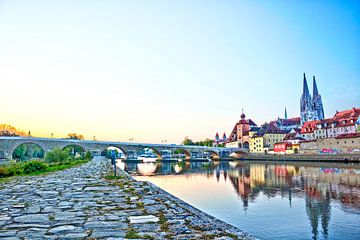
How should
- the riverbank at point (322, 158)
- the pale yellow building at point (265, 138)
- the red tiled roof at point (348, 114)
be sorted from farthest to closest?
the pale yellow building at point (265, 138) → the red tiled roof at point (348, 114) → the riverbank at point (322, 158)

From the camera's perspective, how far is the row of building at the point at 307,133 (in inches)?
2294

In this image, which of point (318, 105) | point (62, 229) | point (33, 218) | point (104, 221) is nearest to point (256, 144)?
point (318, 105)

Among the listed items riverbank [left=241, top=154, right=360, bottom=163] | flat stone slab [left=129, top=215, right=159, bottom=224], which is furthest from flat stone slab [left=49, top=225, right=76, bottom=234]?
riverbank [left=241, top=154, right=360, bottom=163]

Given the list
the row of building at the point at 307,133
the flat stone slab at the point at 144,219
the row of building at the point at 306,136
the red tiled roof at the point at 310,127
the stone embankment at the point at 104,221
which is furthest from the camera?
the red tiled roof at the point at 310,127

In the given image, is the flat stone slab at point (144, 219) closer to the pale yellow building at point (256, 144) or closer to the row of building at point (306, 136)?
the row of building at point (306, 136)

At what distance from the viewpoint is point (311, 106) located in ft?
354

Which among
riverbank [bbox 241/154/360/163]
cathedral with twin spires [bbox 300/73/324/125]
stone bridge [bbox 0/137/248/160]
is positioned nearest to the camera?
riverbank [bbox 241/154/360/163]

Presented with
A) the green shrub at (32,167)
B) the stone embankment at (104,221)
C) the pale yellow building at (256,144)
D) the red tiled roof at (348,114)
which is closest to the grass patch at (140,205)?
the stone embankment at (104,221)

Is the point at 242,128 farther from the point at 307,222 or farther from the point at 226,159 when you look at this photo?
the point at 307,222

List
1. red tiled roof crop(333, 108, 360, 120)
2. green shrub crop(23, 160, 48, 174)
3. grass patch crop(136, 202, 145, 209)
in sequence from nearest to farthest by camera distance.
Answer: grass patch crop(136, 202, 145, 209), green shrub crop(23, 160, 48, 174), red tiled roof crop(333, 108, 360, 120)

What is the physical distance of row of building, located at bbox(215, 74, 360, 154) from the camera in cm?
5826

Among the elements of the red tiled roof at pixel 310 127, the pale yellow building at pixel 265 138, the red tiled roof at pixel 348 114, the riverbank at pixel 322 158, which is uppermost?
the red tiled roof at pixel 348 114

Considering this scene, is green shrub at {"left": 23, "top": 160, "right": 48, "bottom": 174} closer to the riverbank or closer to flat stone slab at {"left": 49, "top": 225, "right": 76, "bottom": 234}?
flat stone slab at {"left": 49, "top": 225, "right": 76, "bottom": 234}

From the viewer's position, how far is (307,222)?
30.8 ft
